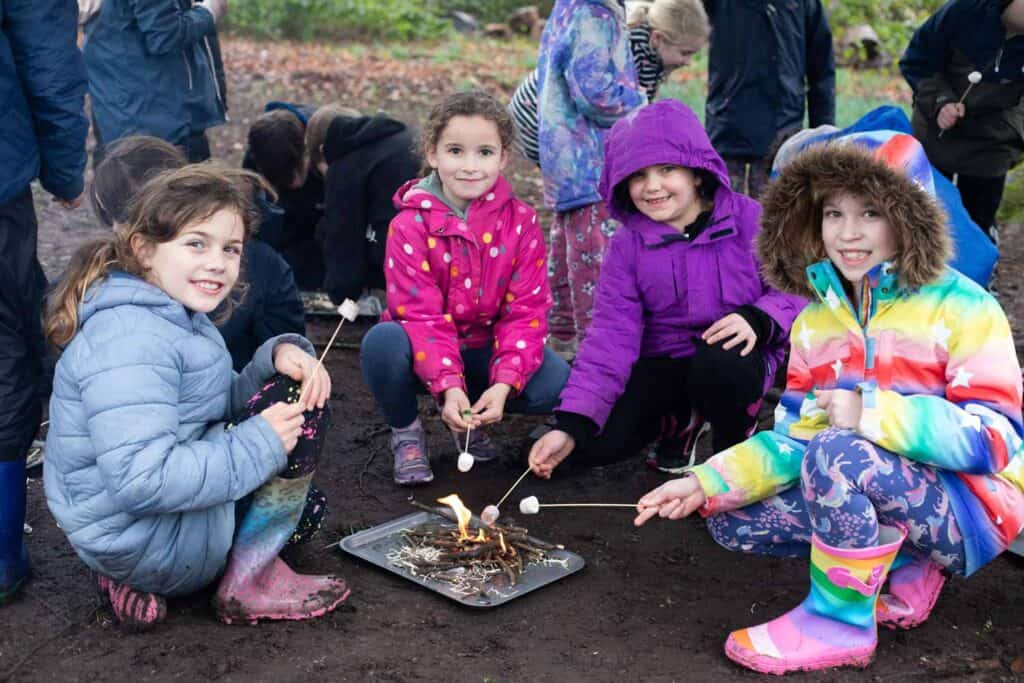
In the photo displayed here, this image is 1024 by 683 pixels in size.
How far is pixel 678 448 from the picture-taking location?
14.0ft

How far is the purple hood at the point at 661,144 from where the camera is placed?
3.91 meters

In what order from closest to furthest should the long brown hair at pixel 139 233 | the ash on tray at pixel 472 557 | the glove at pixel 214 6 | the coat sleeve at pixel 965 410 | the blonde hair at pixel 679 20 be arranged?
1. the coat sleeve at pixel 965 410
2. the long brown hair at pixel 139 233
3. the ash on tray at pixel 472 557
4. the blonde hair at pixel 679 20
5. the glove at pixel 214 6

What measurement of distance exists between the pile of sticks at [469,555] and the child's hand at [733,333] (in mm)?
941

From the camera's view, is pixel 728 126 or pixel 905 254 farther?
pixel 728 126

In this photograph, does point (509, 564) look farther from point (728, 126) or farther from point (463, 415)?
point (728, 126)

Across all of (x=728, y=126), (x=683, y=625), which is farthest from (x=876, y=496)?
(x=728, y=126)

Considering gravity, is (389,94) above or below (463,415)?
below

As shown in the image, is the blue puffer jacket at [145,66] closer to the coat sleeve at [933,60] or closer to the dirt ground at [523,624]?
the dirt ground at [523,624]

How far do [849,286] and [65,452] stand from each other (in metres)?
2.15

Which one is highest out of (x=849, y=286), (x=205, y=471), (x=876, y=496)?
(x=849, y=286)

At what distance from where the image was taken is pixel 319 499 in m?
3.39

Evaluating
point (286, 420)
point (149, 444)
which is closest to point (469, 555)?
point (286, 420)

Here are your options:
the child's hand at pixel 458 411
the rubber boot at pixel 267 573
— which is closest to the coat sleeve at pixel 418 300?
the child's hand at pixel 458 411

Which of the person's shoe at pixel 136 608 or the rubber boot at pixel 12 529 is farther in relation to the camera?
the rubber boot at pixel 12 529
